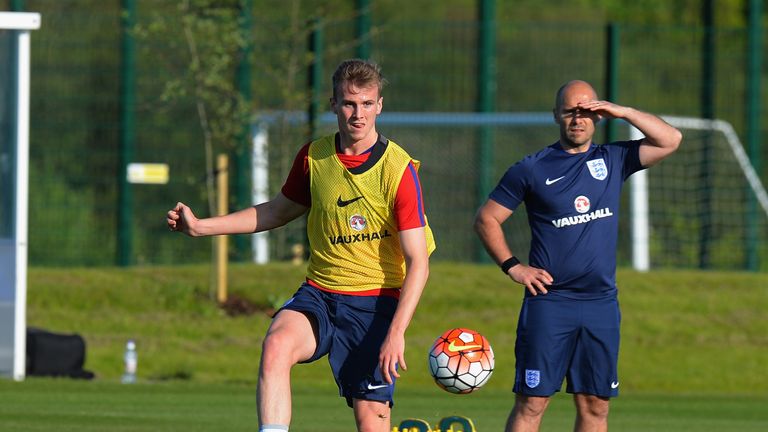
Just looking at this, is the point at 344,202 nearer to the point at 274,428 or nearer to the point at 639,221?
the point at 274,428

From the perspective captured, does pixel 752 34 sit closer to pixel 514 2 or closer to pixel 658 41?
pixel 658 41

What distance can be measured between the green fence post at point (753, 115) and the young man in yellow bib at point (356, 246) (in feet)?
47.4

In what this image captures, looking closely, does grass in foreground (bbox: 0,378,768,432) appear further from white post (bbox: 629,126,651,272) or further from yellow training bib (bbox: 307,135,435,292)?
white post (bbox: 629,126,651,272)

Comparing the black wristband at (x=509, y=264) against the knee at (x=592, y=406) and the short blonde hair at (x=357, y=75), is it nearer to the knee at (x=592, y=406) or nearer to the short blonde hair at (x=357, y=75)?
the knee at (x=592, y=406)

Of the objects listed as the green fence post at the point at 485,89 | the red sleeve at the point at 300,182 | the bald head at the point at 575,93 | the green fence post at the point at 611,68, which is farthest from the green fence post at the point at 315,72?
the red sleeve at the point at 300,182

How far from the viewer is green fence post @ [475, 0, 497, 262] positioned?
21031 mm

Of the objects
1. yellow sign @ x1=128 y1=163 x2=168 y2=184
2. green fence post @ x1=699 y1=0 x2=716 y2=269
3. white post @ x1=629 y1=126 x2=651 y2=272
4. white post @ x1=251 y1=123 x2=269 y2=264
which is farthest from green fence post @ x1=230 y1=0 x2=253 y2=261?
green fence post @ x1=699 y1=0 x2=716 y2=269

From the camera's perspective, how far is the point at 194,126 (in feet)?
68.5

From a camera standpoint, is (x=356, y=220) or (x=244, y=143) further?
(x=244, y=143)

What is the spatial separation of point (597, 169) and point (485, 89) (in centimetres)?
1280

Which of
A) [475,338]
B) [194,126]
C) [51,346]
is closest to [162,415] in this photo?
[51,346]

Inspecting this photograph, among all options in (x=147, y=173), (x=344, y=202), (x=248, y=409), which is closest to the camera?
(x=344, y=202)

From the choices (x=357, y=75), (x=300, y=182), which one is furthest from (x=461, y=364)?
(x=357, y=75)

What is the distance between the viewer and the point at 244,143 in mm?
20453
